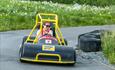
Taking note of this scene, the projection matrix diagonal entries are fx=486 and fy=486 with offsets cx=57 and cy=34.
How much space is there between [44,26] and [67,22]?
14.7 m

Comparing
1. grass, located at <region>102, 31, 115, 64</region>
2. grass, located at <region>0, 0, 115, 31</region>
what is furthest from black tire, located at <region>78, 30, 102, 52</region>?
grass, located at <region>0, 0, 115, 31</region>

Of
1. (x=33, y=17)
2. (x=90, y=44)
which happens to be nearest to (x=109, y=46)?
(x=90, y=44)

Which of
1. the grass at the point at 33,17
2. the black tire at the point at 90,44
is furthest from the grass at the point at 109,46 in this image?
the grass at the point at 33,17

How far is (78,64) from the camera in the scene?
1344 centimetres

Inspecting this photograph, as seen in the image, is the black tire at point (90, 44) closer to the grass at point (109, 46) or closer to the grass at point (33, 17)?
the grass at point (109, 46)

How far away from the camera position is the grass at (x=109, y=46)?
14.2m

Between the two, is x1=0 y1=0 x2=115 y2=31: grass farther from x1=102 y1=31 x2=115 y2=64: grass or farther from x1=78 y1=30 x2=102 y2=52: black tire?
x1=102 y1=31 x2=115 y2=64: grass

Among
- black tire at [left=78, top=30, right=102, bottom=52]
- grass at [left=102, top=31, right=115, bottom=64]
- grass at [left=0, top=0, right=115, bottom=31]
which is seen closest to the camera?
grass at [left=102, top=31, right=115, bottom=64]

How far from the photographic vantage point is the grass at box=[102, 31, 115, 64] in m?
14.2

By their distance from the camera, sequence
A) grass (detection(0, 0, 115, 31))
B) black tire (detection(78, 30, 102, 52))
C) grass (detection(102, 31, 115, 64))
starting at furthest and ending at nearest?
1. grass (detection(0, 0, 115, 31))
2. black tire (detection(78, 30, 102, 52))
3. grass (detection(102, 31, 115, 64))

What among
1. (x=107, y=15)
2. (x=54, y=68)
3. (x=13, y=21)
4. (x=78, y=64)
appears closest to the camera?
(x=54, y=68)

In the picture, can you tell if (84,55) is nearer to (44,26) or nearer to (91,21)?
(44,26)

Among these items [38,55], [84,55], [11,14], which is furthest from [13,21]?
[38,55]

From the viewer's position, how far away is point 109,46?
594 inches
